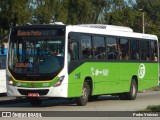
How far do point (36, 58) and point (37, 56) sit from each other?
0.30ft

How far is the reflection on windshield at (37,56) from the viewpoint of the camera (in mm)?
20141

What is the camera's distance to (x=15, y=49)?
20812 millimetres

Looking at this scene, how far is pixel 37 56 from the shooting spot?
20.3 metres

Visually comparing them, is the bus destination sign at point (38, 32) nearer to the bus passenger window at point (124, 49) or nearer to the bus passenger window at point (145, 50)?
the bus passenger window at point (124, 49)

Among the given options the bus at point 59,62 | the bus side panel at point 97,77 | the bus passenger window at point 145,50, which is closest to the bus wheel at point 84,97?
the bus at point 59,62

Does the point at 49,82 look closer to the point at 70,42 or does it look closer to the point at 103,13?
the point at 70,42

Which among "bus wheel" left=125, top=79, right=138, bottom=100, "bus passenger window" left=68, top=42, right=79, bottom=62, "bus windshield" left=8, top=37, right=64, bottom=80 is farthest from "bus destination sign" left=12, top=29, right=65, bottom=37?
"bus wheel" left=125, top=79, right=138, bottom=100

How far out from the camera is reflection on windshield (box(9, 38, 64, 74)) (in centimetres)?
2014

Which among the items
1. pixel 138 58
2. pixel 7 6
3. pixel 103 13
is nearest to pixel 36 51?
pixel 138 58

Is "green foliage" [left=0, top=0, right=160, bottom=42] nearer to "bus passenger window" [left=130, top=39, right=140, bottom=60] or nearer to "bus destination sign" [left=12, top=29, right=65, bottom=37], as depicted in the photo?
"bus passenger window" [left=130, top=39, right=140, bottom=60]

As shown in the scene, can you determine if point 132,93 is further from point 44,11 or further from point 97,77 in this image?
point 44,11

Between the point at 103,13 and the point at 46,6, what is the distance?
19178 mm

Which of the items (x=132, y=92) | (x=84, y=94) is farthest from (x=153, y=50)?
(x=84, y=94)

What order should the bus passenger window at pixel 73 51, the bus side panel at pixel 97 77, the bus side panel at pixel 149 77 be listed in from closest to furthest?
1. the bus passenger window at pixel 73 51
2. the bus side panel at pixel 97 77
3. the bus side panel at pixel 149 77
